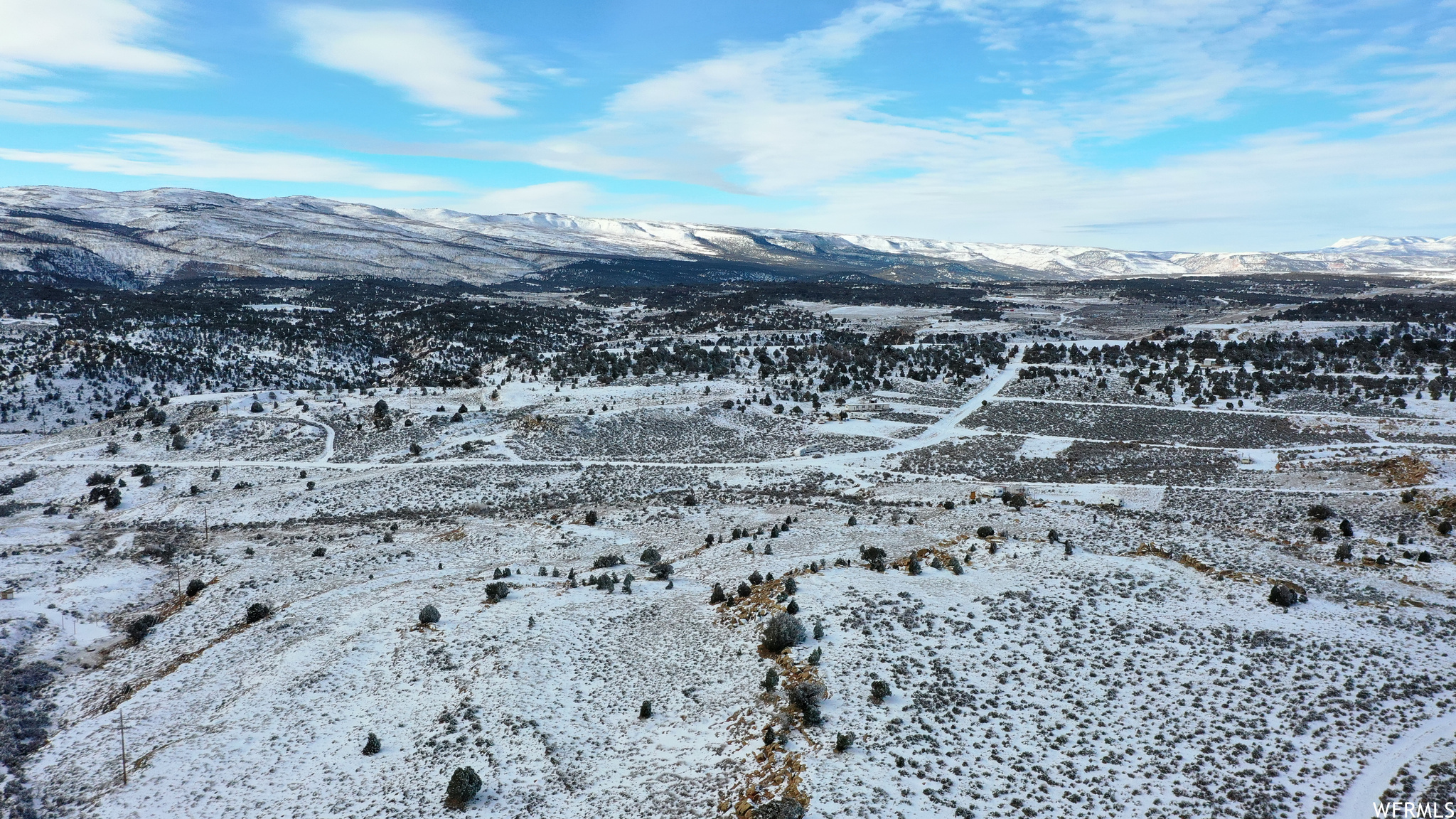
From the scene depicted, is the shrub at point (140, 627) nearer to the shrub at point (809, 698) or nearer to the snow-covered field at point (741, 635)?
the snow-covered field at point (741, 635)

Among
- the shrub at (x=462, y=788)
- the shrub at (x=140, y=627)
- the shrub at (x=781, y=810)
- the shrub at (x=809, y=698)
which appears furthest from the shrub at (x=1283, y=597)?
the shrub at (x=140, y=627)

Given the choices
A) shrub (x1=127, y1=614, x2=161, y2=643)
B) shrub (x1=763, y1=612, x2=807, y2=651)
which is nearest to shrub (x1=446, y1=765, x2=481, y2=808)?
shrub (x1=763, y1=612, x2=807, y2=651)

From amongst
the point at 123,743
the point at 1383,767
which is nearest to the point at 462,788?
the point at 123,743

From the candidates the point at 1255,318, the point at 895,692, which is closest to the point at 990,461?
the point at 895,692

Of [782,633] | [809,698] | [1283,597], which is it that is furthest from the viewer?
[1283,597]

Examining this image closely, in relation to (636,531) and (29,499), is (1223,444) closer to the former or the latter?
(636,531)

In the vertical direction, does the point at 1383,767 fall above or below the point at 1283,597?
below

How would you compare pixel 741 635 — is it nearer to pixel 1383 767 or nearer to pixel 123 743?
pixel 1383 767
